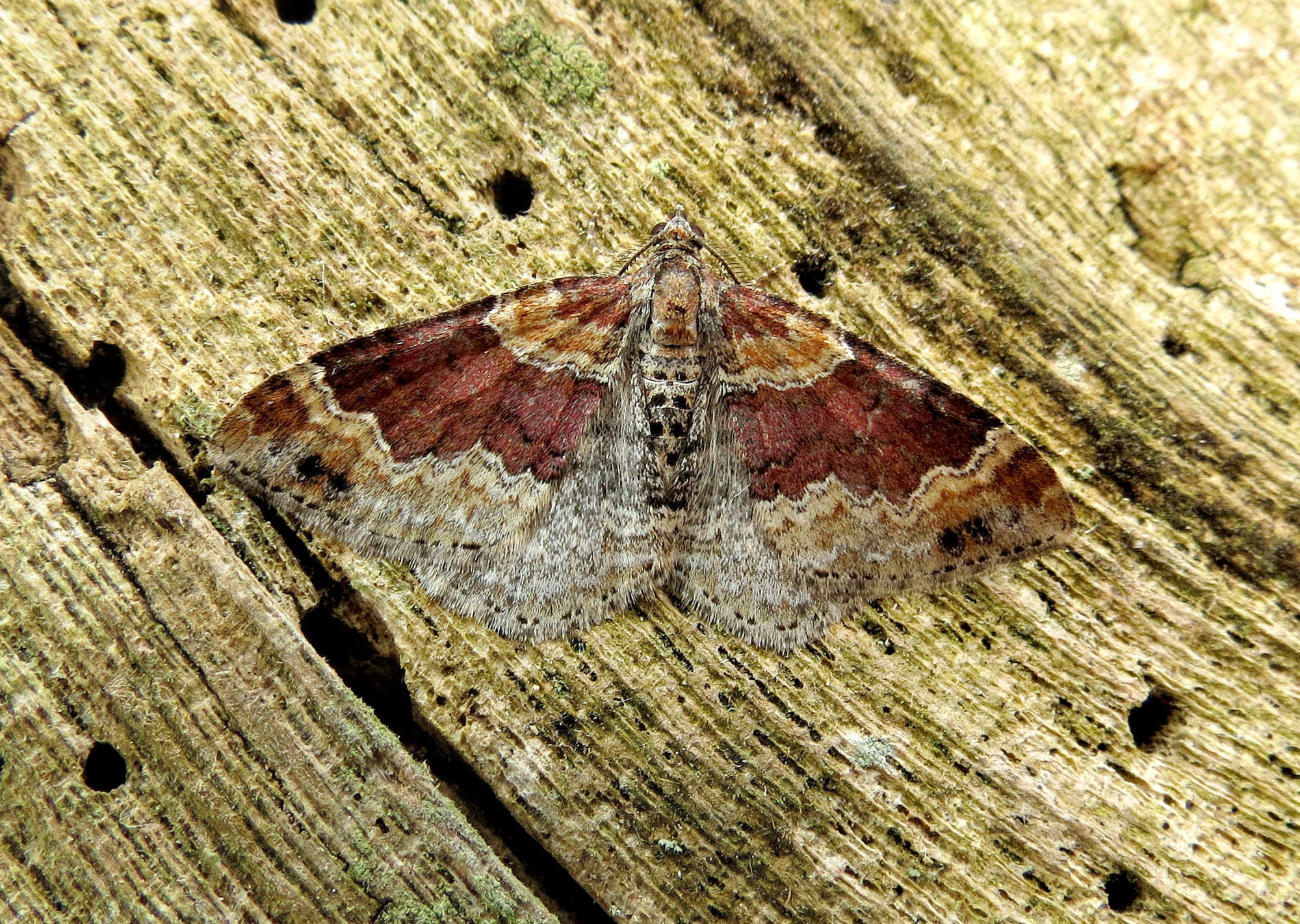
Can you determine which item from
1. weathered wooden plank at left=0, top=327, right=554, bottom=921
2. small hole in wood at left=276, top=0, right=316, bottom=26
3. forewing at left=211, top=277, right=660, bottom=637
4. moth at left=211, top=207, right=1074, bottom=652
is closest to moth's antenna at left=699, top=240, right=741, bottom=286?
moth at left=211, top=207, right=1074, bottom=652

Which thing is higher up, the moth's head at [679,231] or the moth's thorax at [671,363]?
the moth's head at [679,231]

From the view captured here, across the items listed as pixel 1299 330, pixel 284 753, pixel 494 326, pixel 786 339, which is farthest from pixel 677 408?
pixel 1299 330

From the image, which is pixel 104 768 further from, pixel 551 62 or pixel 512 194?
pixel 551 62

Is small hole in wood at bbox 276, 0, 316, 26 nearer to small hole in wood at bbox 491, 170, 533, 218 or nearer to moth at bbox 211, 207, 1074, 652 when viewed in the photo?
small hole in wood at bbox 491, 170, 533, 218

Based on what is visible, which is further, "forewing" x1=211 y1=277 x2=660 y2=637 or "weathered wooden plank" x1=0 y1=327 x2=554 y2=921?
"forewing" x1=211 y1=277 x2=660 y2=637

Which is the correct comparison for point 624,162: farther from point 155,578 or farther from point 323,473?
point 155,578

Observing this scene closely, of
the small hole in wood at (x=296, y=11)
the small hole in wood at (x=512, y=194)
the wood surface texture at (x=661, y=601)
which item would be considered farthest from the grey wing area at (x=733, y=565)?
the small hole in wood at (x=296, y=11)

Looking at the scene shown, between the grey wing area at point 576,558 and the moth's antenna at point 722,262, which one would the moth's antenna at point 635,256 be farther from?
the grey wing area at point 576,558
